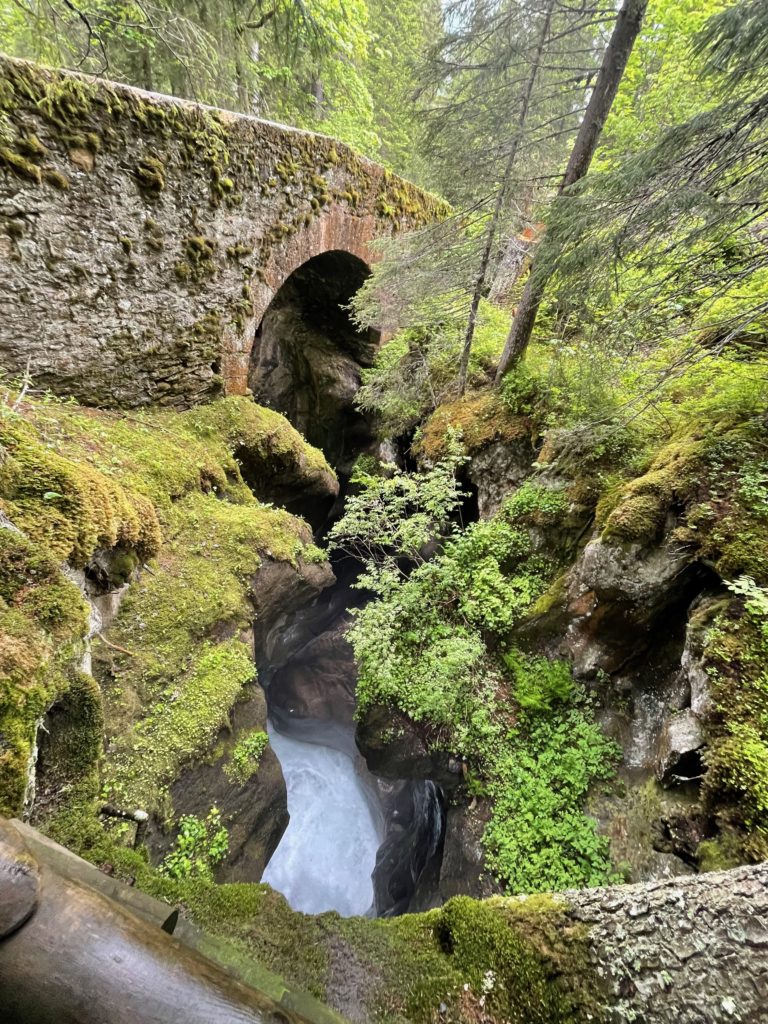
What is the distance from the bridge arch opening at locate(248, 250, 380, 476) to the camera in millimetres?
8555

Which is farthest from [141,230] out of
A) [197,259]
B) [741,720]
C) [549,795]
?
[549,795]

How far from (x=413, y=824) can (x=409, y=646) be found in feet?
15.2

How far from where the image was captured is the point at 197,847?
3.23 m

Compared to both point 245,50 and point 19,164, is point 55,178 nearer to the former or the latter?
point 19,164

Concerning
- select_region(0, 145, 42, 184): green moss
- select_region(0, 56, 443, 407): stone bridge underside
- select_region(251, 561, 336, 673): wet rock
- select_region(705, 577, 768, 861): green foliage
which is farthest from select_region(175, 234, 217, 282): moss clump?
select_region(705, 577, 768, 861): green foliage

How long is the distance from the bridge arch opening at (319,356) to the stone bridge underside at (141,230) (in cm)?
184

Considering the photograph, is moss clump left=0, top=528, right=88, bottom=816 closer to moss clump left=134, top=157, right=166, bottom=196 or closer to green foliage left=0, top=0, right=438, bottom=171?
green foliage left=0, top=0, right=438, bottom=171

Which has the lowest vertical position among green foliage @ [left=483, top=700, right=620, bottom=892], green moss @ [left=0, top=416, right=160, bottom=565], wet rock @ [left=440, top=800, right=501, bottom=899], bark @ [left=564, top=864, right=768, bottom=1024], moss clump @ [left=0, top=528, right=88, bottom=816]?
wet rock @ [left=440, top=800, right=501, bottom=899]

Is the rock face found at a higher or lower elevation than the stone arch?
lower

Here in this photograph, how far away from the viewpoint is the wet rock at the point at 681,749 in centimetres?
329

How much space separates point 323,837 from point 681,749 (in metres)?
7.60

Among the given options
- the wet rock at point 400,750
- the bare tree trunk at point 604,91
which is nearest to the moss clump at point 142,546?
the wet rock at point 400,750

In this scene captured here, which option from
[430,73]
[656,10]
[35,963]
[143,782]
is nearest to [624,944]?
[35,963]

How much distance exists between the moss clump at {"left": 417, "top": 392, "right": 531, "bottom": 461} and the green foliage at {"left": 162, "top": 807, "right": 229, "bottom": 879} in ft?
17.8
